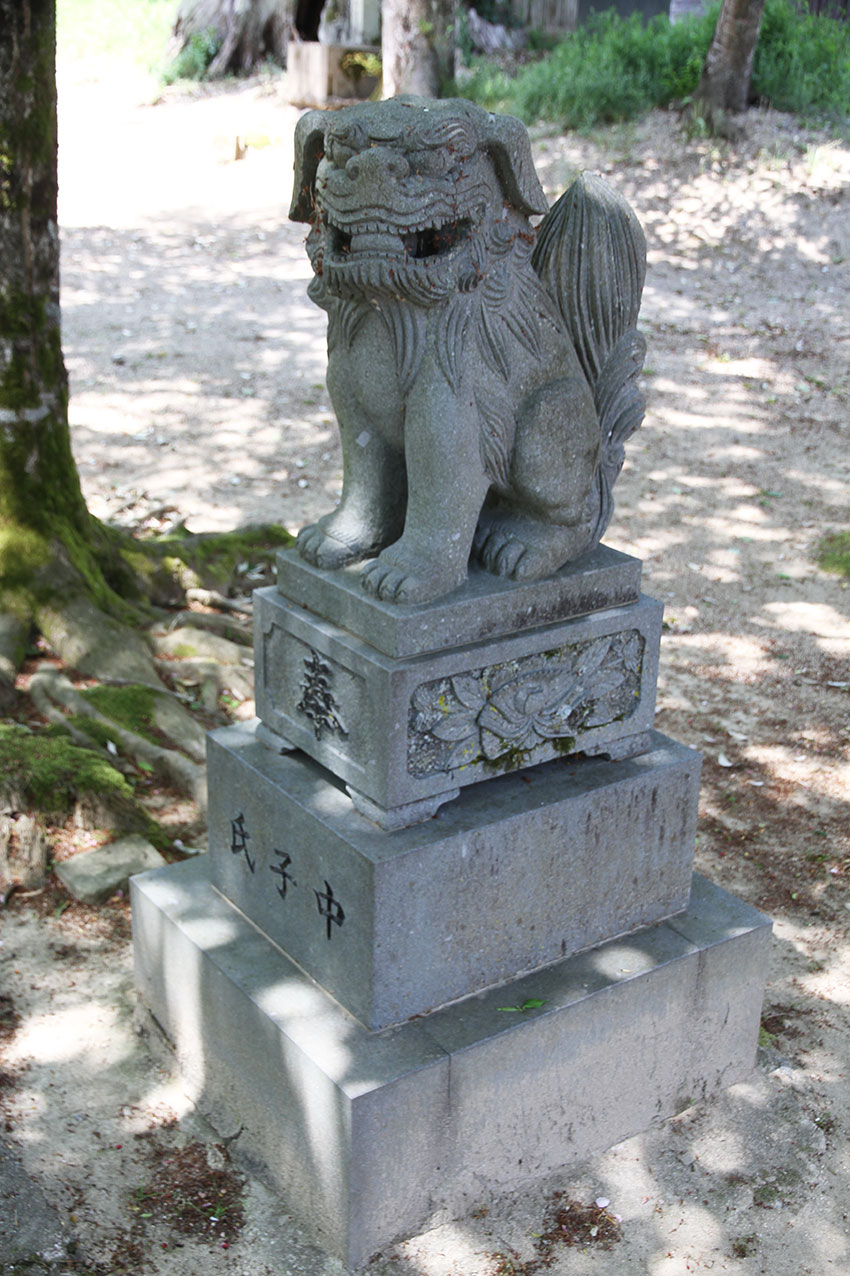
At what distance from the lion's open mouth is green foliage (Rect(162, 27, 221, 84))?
1825 cm

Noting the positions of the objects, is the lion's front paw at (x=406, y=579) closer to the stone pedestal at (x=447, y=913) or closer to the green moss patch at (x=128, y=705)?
the stone pedestal at (x=447, y=913)

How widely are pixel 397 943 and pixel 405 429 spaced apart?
51.3 inches

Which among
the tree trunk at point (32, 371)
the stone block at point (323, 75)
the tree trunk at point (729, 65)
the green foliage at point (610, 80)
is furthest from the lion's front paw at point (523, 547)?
the stone block at point (323, 75)

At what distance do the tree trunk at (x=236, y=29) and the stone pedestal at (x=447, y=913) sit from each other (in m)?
18.3

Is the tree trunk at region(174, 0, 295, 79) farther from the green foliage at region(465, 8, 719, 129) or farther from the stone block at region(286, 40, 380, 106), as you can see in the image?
the green foliage at region(465, 8, 719, 129)

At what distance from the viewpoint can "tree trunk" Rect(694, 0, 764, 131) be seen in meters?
14.2

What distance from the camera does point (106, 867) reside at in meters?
4.82

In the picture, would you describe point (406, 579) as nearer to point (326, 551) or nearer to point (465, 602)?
point (465, 602)

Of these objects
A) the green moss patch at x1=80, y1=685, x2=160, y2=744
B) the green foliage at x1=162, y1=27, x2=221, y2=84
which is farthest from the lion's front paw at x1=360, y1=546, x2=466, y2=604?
the green foliage at x1=162, y1=27, x2=221, y2=84

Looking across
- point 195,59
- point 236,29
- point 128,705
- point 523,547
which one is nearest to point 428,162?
point 523,547

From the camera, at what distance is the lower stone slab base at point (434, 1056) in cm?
338

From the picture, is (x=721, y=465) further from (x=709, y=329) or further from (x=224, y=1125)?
(x=224, y=1125)

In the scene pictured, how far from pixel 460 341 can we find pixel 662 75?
46.9 feet

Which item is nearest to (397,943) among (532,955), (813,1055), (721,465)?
(532,955)
